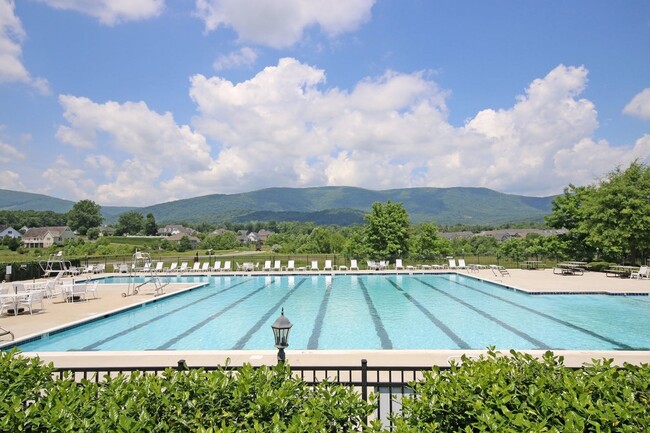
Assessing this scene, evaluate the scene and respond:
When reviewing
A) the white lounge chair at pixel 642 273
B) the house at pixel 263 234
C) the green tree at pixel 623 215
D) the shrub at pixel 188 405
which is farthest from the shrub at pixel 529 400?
the house at pixel 263 234

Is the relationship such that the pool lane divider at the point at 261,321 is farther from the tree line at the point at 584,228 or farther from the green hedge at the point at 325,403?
the tree line at the point at 584,228

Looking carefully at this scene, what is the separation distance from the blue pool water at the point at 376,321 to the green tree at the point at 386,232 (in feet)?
46.6

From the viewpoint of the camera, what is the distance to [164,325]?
11.7 m

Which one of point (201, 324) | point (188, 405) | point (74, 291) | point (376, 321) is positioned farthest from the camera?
point (74, 291)

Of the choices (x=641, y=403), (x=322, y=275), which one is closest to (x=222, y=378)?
(x=641, y=403)

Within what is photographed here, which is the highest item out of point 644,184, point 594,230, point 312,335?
point 644,184

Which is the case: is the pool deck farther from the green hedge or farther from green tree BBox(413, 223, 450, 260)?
green tree BBox(413, 223, 450, 260)

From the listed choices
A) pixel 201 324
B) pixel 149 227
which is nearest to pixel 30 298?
pixel 201 324

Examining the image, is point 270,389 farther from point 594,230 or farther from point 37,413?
point 594,230

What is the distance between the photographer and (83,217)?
10019 cm

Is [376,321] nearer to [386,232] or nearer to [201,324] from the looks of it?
[201,324]

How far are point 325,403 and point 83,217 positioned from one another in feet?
384

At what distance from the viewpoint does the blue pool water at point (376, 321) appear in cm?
960

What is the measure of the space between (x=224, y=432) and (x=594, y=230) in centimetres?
2821
